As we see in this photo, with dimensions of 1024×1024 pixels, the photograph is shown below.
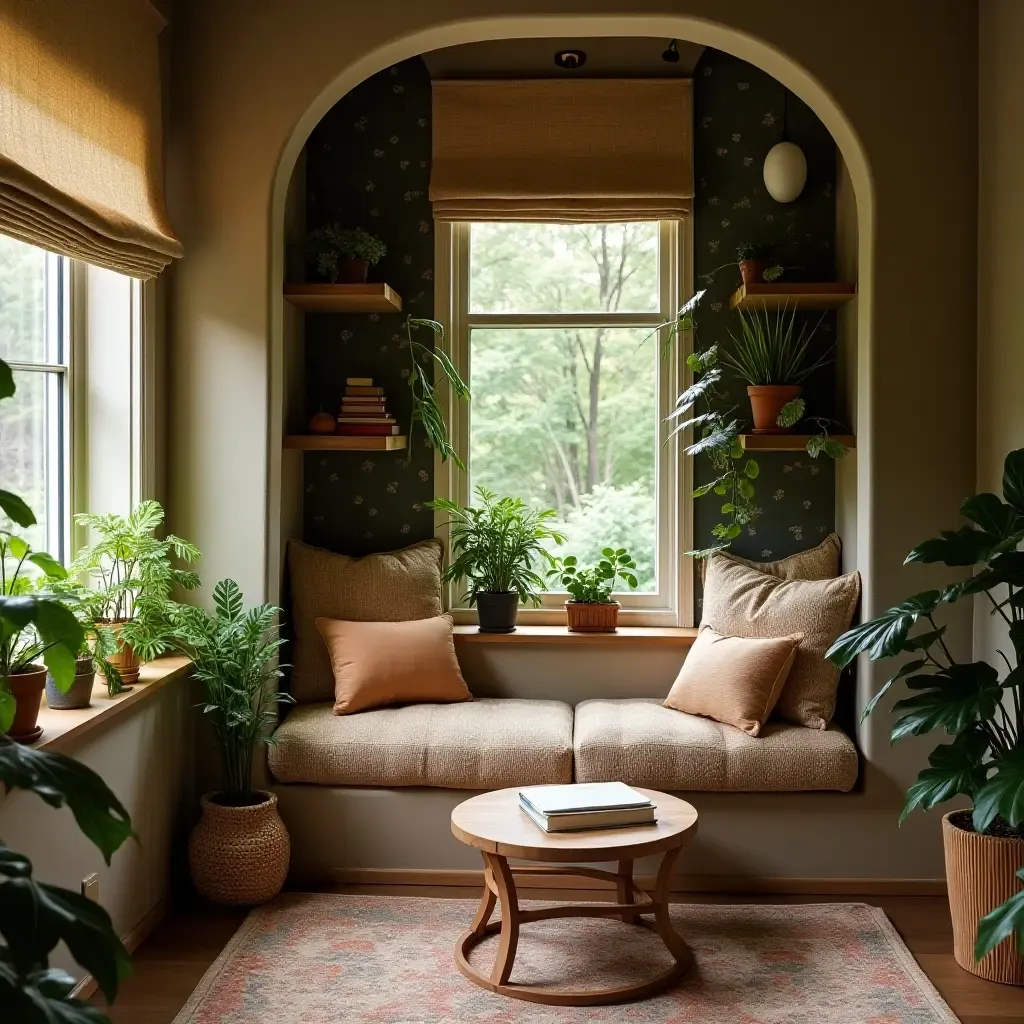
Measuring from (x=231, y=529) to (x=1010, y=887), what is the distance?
8.42 feet

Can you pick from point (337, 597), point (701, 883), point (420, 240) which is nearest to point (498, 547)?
point (337, 597)

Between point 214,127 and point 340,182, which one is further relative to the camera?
point 340,182

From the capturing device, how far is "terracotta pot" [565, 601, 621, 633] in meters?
4.45

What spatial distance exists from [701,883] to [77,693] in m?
2.05

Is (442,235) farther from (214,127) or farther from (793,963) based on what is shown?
(793,963)

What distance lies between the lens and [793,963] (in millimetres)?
3250

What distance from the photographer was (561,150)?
179 inches

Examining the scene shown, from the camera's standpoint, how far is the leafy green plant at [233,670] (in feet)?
11.8

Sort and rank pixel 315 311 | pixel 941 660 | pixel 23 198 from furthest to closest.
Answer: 1. pixel 315 311
2. pixel 941 660
3. pixel 23 198

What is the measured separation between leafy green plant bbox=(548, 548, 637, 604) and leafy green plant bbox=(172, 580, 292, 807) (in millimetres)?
1239

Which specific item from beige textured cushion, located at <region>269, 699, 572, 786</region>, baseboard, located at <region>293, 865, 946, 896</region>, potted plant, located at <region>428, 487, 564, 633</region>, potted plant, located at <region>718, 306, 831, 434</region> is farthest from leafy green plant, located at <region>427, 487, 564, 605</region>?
baseboard, located at <region>293, 865, 946, 896</region>

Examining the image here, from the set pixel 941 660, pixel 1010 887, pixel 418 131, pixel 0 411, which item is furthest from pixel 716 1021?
pixel 418 131

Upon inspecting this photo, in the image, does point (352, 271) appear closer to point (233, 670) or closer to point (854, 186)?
point (233, 670)

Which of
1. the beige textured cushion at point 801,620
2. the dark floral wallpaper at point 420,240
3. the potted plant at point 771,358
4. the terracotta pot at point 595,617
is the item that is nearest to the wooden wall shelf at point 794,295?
the potted plant at point 771,358
